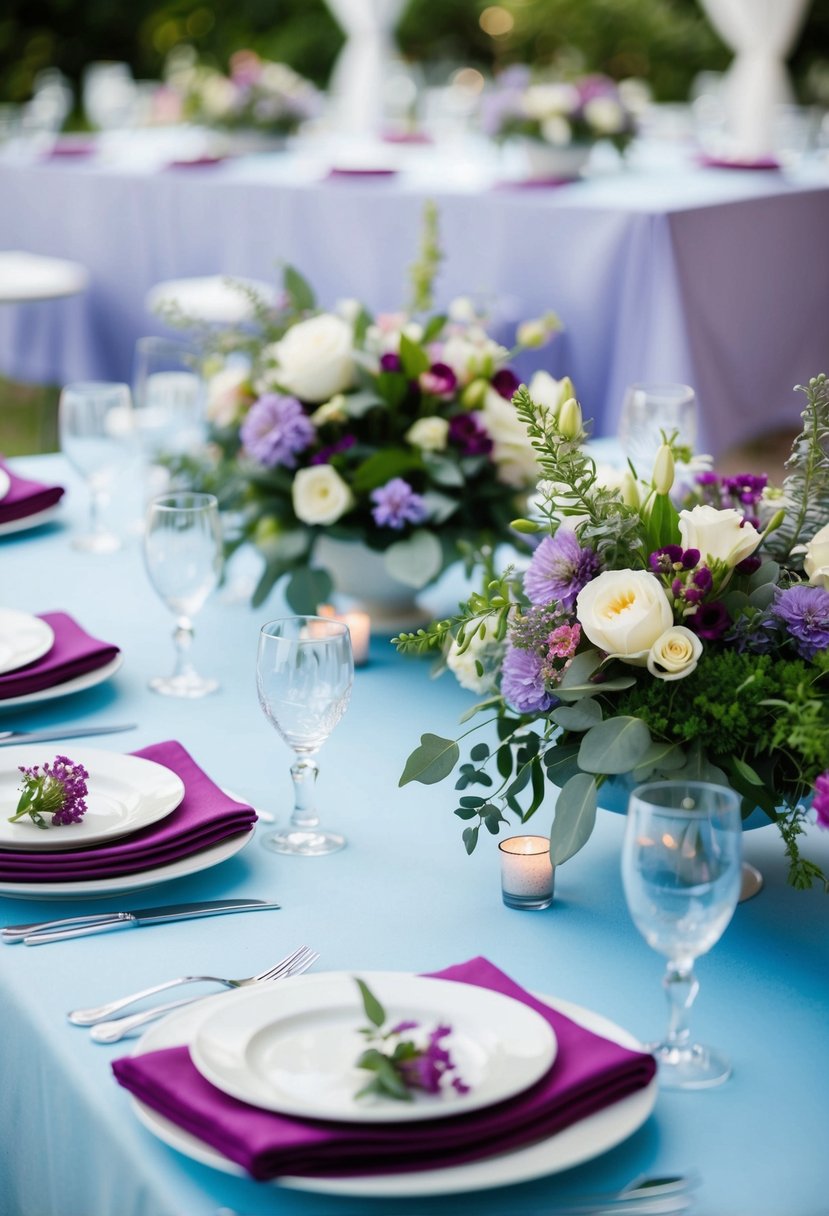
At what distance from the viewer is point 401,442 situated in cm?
165

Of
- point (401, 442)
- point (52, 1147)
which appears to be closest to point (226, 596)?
point (401, 442)

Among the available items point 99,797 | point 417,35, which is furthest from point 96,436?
point 417,35

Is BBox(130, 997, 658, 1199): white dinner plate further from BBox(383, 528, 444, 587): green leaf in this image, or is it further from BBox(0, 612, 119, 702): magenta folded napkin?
BBox(383, 528, 444, 587): green leaf

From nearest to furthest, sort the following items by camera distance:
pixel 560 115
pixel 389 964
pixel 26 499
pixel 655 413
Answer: pixel 389 964, pixel 655 413, pixel 26 499, pixel 560 115

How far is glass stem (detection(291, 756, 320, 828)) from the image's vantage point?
1.16 metres

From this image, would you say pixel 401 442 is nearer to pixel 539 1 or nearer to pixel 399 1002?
pixel 399 1002

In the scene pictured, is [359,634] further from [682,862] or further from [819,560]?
[682,862]

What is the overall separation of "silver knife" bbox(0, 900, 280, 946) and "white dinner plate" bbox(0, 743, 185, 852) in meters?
0.06

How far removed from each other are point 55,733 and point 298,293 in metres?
0.75

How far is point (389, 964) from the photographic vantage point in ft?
3.19

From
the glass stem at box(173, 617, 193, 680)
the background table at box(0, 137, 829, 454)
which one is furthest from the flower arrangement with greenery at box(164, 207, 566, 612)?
the background table at box(0, 137, 829, 454)

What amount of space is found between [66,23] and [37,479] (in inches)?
397

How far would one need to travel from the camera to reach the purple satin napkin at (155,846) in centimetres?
104

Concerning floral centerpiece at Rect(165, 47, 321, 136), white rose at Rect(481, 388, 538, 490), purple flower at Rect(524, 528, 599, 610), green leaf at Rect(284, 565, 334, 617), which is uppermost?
floral centerpiece at Rect(165, 47, 321, 136)
